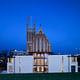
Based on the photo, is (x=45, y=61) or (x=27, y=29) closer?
(x=45, y=61)

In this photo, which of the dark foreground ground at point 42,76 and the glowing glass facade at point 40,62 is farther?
the glowing glass facade at point 40,62

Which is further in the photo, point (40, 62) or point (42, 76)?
point (40, 62)

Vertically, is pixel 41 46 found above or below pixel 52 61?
above

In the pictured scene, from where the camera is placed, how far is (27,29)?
4734 centimetres

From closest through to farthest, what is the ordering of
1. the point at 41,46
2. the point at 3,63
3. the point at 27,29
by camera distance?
the point at 3,63 < the point at 41,46 < the point at 27,29

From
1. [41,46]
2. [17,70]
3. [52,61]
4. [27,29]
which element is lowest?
[17,70]

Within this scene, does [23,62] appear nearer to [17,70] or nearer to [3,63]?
[17,70]

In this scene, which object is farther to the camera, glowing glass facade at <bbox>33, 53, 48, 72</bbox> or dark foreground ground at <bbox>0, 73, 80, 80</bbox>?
glowing glass facade at <bbox>33, 53, 48, 72</bbox>

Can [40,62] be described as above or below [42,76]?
below

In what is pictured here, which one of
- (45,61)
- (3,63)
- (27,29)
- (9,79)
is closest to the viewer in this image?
(9,79)

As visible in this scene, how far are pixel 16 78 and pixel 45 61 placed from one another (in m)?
10.0

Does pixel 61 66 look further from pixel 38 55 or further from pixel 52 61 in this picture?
pixel 38 55

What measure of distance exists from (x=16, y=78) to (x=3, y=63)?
506 inches

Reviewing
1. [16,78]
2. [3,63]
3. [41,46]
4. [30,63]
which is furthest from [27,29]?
[16,78]
